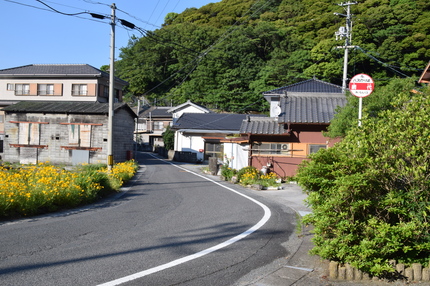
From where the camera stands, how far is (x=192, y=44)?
194ft

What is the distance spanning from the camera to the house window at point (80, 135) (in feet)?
95.5

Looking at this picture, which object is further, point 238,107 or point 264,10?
point 264,10

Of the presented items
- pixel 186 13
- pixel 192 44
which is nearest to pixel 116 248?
pixel 192 44

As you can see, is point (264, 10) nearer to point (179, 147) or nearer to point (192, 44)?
point (192, 44)

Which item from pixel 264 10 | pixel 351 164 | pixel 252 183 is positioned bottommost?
pixel 252 183

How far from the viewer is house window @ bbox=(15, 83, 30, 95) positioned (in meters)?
34.9

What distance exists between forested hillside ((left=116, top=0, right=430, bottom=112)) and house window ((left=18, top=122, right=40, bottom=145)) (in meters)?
14.5

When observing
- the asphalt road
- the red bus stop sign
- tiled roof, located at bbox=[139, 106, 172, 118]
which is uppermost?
tiled roof, located at bbox=[139, 106, 172, 118]

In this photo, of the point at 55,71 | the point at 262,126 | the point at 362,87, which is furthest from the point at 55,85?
the point at 362,87

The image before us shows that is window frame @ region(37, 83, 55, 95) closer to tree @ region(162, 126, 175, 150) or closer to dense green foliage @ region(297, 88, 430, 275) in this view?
tree @ region(162, 126, 175, 150)

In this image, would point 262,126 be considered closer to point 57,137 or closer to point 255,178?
point 255,178

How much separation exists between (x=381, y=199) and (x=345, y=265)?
3.64 feet

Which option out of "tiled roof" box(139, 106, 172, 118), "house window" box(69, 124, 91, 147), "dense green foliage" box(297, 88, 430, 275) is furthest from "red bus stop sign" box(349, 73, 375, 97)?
"tiled roof" box(139, 106, 172, 118)

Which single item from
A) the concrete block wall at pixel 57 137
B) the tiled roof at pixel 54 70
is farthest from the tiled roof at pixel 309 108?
the tiled roof at pixel 54 70
